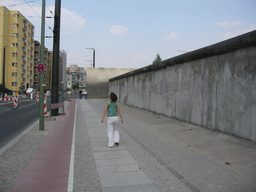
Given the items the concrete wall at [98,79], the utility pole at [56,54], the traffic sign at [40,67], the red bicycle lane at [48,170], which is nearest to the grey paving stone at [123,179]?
the red bicycle lane at [48,170]

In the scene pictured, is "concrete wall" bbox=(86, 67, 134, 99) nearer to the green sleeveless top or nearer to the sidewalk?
the sidewalk

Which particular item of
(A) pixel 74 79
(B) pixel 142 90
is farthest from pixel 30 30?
(A) pixel 74 79

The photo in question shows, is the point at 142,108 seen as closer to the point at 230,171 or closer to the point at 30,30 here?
the point at 230,171

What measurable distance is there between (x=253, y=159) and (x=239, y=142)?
68.8 inches

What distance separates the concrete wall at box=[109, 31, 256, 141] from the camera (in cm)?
736

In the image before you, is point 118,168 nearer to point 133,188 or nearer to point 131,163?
point 131,163

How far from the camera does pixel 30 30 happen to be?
77.4 metres

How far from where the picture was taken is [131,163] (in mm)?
5605

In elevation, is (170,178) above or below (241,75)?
below

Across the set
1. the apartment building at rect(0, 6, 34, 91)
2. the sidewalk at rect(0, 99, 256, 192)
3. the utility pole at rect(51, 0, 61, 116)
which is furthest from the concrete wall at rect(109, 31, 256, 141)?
the apartment building at rect(0, 6, 34, 91)

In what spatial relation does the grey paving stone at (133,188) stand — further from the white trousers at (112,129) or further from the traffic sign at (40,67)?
the traffic sign at (40,67)

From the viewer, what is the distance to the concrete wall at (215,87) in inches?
290

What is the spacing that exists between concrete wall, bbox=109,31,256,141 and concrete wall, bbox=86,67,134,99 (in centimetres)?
2549

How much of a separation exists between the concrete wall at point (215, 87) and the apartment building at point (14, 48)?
177 ft
